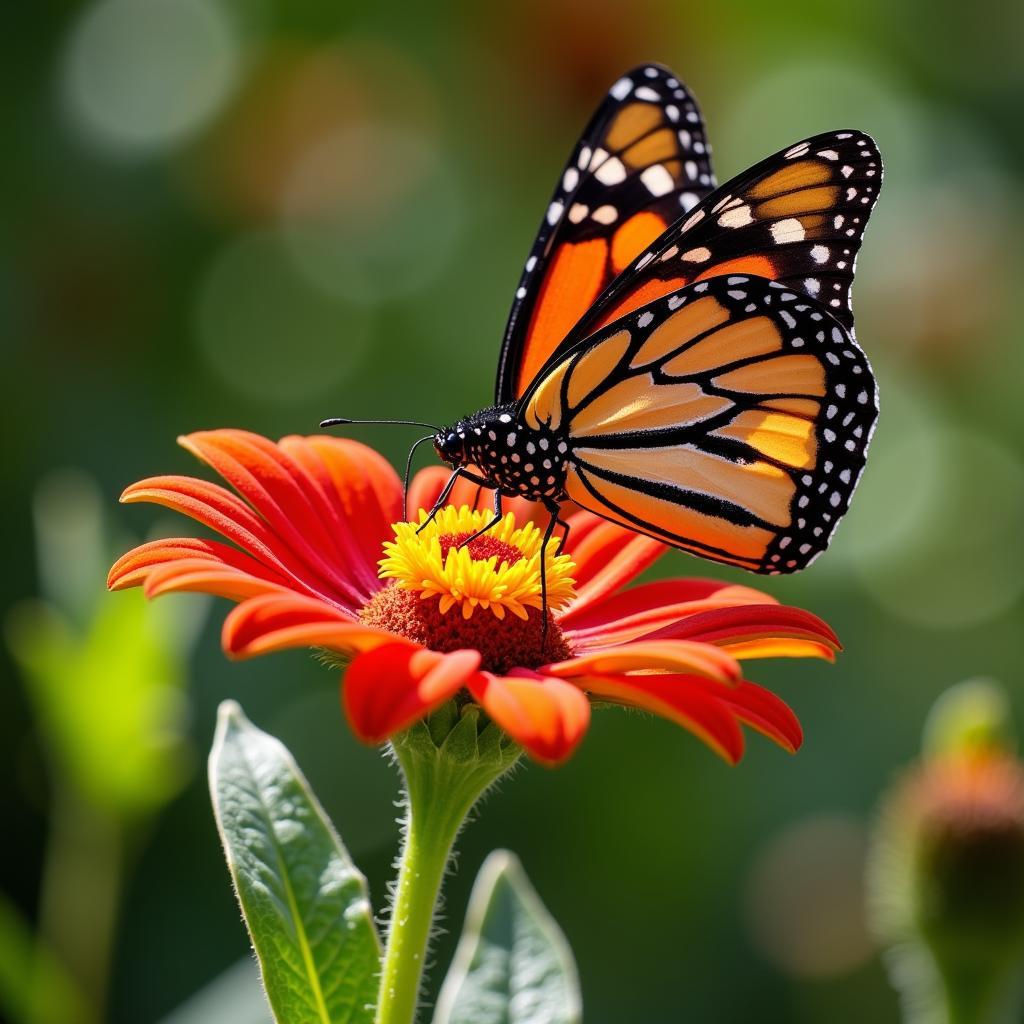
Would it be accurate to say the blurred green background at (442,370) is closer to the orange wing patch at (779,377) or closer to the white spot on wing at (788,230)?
the orange wing patch at (779,377)

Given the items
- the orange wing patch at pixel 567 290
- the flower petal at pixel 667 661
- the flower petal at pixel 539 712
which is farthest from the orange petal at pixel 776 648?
the orange wing patch at pixel 567 290

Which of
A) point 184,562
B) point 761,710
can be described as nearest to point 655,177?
point 761,710

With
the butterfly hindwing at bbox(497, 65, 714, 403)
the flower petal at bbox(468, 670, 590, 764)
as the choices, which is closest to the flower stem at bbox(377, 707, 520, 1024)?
the flower petal at bbox(468, 670, 590, 764)

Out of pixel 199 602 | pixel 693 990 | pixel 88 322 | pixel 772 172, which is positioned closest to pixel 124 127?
pixel 88 322

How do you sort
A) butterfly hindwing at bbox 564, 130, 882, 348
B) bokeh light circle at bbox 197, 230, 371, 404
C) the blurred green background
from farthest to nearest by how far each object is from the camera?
bokeh light circle at bbox 197, 230, 371, 404 < the blurred green background < butterfly hindwing at bbox 564, 130, 882, 348

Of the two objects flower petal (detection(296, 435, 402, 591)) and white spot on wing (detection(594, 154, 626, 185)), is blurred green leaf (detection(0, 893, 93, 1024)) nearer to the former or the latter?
flower petal (detection(296, 435, 402, 591))

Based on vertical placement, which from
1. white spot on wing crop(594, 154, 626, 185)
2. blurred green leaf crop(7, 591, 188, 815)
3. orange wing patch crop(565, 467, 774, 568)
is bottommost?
blurred green leaf crop(7, 591, 188, 815)

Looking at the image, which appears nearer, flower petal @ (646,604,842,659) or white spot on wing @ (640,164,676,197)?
flower petal @ (646,604,842,659)
